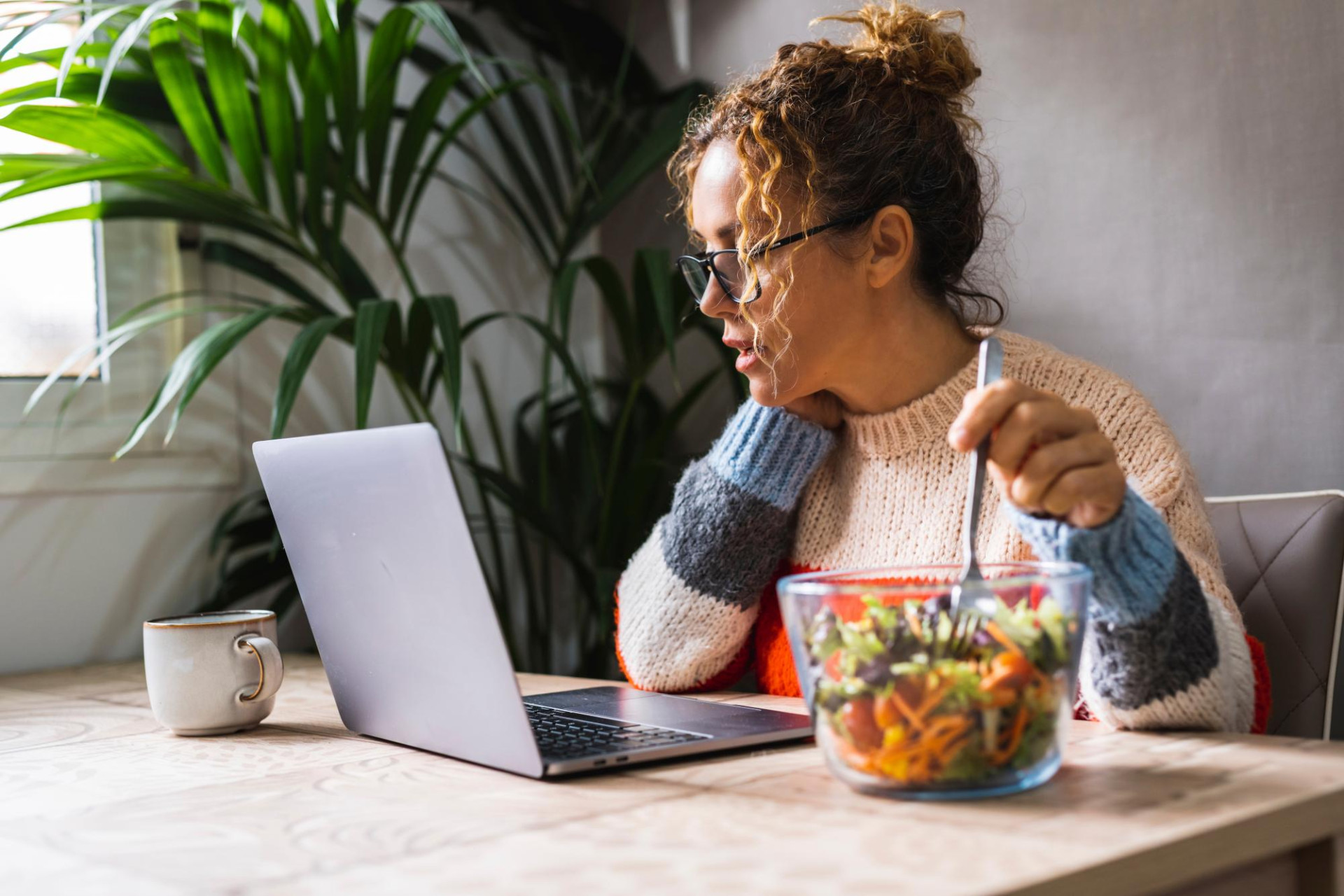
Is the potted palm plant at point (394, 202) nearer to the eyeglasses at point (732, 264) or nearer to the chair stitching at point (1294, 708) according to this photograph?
the eyeglasses at point (732, 264)

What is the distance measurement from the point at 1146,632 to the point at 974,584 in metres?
0.23

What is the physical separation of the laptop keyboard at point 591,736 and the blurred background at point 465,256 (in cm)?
67

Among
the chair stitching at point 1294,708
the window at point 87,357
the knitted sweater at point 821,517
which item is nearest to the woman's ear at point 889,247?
the knitted sweater at point 821,517

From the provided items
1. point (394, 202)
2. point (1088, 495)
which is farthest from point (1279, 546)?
point (394, 202)

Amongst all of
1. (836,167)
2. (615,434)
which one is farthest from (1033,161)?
(615,434)

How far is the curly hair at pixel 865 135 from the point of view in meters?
1.19

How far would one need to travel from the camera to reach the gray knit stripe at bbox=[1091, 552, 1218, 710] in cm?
84

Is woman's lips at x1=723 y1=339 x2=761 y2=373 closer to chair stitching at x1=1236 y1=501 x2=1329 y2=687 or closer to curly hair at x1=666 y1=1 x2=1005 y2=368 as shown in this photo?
curly hair at x1=666 y1=1 x2=1005 y2=368

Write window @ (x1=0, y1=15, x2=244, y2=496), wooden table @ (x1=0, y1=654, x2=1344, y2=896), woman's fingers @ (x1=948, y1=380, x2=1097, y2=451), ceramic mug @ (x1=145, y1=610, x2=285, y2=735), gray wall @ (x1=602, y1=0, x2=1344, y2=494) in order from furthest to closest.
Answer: window @ (x1=0, y1=15, x2=244, y2=496), gray wall @ (x1=602, y1=0, x2=1344, y2=494), ceramic mug @ (x1=145, y1=610, x2=285, y2=735), woman's fingers @ (x1=948, y1=380, x2=1097, y2=451), wooden table @ (x1=0, y1=654, x2=1344, y2=896)

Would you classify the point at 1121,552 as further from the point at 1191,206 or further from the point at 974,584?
the point at 1191,206

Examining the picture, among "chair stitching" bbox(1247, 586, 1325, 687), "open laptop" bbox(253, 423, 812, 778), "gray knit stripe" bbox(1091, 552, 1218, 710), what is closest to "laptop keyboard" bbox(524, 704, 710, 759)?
"open laptop" bbox(253, 423, 812, 778)

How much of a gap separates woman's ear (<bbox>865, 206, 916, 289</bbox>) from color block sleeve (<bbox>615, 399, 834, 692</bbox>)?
0.18 m

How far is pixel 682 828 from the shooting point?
25.1 inches

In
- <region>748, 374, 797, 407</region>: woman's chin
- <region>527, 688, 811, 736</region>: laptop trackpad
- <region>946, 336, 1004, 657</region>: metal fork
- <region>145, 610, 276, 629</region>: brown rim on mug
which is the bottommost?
<region>527, 688, 811, 736</region>: laptop trackpad
